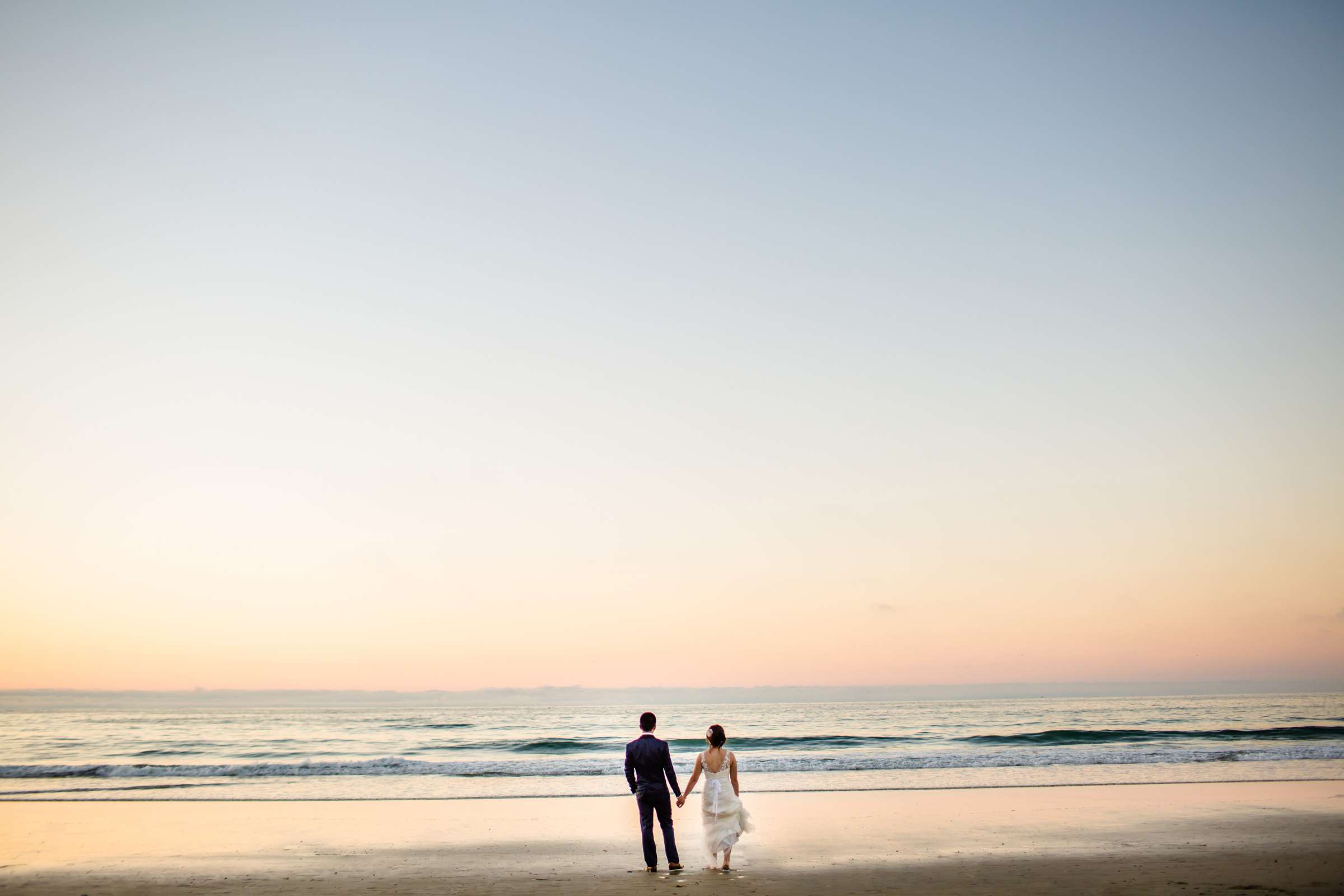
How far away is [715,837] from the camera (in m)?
9.90

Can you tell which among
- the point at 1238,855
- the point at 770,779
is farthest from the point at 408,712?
the point at 1238,855

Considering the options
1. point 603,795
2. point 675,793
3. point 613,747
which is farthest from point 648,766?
point 613,747

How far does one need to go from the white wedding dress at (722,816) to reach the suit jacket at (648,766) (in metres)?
0.43

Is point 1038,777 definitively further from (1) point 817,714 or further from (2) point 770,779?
(1) point 817,714

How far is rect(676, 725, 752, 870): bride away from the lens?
389 inches

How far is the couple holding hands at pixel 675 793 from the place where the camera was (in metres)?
9.80

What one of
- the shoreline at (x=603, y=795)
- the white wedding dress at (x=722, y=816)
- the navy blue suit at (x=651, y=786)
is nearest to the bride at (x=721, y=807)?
the white wedding dress at (x=722, y=816)

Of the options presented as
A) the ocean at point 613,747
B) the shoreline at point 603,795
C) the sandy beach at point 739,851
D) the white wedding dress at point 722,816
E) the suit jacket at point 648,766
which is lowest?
the ocean at point 613,747

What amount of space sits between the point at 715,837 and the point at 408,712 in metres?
56.0

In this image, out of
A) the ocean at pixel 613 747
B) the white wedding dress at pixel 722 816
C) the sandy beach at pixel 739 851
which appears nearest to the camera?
the sandy beach at pixel 739 851

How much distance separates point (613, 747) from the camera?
1494 inches

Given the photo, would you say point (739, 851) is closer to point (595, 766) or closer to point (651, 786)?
point (651, 786)

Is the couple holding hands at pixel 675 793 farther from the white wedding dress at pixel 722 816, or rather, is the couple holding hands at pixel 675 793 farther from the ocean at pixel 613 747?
the ocean at pixel 613 747

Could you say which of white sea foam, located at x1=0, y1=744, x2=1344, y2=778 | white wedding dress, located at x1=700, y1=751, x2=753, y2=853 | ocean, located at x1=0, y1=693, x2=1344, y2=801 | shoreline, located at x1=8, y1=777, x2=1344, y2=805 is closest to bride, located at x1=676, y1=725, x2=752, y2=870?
white wedding dress, located at x1=700, y1=751, x2=753, y2=853
